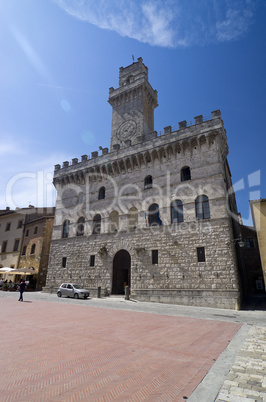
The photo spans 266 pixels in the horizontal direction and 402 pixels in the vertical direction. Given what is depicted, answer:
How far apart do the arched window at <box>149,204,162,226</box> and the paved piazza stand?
11.6m

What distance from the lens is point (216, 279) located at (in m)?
15.9

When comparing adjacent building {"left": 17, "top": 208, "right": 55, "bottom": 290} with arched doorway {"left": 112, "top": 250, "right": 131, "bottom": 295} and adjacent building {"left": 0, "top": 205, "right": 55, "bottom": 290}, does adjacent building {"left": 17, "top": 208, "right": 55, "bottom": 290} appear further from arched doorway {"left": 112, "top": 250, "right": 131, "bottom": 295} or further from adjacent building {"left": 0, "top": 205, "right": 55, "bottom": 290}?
arched doorway {"left": 112, "top": 250, "right": 131, "bottom": 295}

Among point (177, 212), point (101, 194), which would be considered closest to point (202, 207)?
point (177, 212)

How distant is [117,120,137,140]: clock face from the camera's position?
86.0 feet

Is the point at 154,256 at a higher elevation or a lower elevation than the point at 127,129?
lower

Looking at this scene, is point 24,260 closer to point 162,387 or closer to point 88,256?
point 88,256

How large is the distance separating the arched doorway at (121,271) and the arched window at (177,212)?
5.37 metres

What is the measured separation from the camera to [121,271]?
21.1 meters

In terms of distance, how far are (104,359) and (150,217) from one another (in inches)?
609

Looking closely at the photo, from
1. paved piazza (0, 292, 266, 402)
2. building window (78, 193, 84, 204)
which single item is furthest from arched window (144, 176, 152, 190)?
paved piazza (0, 292, 266, 402)

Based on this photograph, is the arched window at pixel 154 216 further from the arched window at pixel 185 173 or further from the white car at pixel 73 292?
the white car at pixel 73 292

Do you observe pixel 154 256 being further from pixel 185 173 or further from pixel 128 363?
pixel 128 363

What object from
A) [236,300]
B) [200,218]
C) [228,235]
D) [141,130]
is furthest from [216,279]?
[141,130]

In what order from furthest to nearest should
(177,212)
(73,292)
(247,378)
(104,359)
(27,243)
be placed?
(27,243), (177,212), (73,292), (104,359), (247,378)
